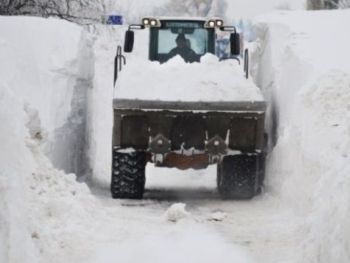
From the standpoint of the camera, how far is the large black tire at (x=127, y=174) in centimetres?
1088

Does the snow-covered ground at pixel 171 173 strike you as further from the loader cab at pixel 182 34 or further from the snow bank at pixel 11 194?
the loader cab at pixel 182 34

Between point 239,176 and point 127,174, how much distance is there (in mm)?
1542

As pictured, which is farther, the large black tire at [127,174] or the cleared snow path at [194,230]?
the large black tire at [127,174]

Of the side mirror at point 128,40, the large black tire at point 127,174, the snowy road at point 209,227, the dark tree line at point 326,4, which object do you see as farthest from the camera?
the dark tree line at point 326,4

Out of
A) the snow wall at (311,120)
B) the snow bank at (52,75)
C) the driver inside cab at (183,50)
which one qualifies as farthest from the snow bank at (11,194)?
the driver inside cab at (183,50)

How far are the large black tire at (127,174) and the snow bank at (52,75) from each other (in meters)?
1.33

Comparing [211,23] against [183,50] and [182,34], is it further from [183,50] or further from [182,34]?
[183,50]

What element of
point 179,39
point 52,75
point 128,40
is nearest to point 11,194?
point 128,40

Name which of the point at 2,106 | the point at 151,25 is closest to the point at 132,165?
the point at 151,25

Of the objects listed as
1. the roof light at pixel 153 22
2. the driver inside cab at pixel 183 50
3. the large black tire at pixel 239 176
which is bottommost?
the large black tire at pixel 239 176

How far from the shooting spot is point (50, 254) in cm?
686

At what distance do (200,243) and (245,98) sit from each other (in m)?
3.54

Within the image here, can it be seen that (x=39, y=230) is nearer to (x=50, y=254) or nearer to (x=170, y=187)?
(x=50, y=254)

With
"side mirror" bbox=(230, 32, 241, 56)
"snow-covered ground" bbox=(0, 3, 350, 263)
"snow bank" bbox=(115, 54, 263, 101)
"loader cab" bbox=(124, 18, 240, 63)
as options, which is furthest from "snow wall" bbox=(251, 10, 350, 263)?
"loader cab" bbox=(124, 18, 240, 63)
